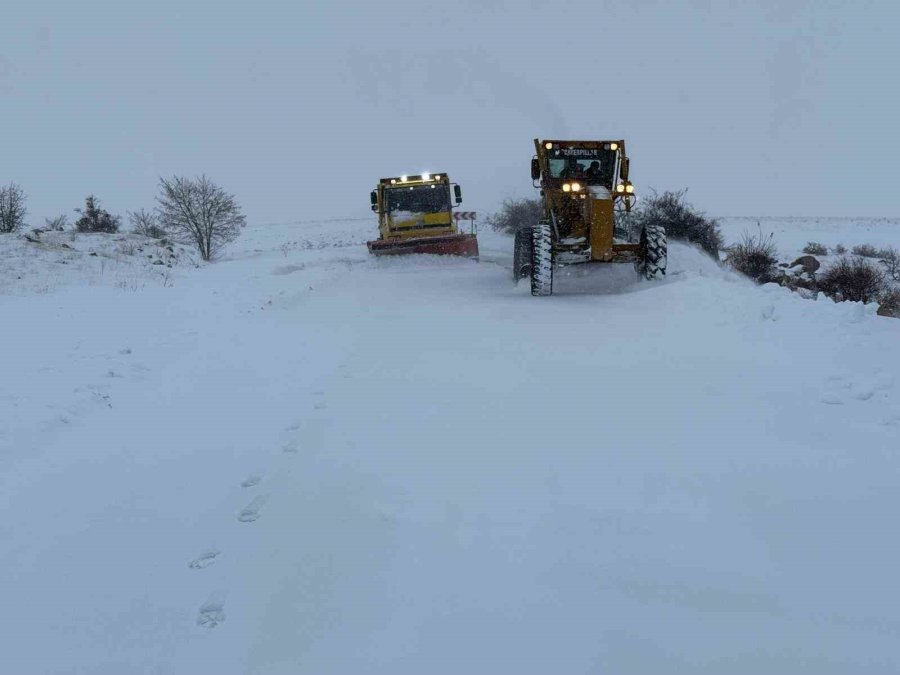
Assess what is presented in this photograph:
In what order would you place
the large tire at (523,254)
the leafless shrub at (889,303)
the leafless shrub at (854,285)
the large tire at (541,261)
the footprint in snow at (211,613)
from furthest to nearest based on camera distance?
the large tire at (523,254) < the leafless shrub at (854,285) < the large tire at (541,261) < the leafless shrub at (889,303) < the footprint in snow at (211,613)

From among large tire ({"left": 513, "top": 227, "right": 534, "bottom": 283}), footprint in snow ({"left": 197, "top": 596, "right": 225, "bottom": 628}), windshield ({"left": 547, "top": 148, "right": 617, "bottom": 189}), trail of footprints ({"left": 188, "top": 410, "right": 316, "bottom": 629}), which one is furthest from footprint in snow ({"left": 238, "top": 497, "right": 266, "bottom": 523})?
windshield ({"left": 547, "top": 148, "right": 617, "bottom": 189})

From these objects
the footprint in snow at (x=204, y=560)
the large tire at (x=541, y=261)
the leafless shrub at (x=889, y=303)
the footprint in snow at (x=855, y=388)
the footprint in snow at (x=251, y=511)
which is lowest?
the footprint in snow at (x=204, y=560)

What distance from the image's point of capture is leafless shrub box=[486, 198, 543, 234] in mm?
24047

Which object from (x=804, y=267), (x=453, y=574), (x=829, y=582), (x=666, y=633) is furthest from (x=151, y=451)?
(x=804, y=267)

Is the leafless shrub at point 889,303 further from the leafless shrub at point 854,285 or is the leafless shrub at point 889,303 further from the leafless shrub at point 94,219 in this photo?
the leafless shrub at point 94,219

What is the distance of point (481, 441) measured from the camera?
3.65 m

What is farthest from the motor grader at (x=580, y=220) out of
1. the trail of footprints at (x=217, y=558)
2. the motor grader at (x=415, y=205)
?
the trail of footprints at (x=217, y=558)

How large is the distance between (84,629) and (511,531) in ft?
5.95

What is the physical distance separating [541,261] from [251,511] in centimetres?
735

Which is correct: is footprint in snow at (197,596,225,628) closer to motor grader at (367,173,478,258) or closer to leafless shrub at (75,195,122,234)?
motor grader at (367,173,478,258)

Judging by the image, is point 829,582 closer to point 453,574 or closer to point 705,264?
point 453,574

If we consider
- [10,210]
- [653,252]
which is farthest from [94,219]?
[653,252]

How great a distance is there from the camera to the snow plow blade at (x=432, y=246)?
623 inches

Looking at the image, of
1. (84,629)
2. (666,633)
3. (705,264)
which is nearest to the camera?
(666,633)
